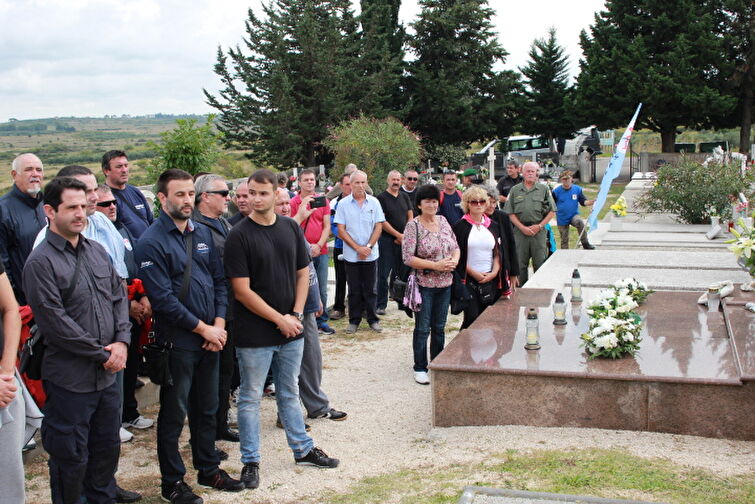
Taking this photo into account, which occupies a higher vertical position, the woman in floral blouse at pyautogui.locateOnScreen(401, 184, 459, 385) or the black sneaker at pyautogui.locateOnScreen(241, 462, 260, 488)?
the woman in floral blouse at pyautogui.locateOnScreen(401, 184, 459, 385)

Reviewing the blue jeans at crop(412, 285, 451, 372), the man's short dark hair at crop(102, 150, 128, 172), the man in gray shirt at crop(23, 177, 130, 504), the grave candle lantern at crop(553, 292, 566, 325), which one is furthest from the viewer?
the grave candle lantern at crop(553, 292, 566, 325)

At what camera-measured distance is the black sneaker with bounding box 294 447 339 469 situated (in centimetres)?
506

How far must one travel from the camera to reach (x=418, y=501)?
4371mm

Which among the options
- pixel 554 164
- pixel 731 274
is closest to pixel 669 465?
pixel 731 274

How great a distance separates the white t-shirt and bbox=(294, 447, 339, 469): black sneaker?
9.37ft

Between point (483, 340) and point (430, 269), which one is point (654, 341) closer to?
point (483, 340)

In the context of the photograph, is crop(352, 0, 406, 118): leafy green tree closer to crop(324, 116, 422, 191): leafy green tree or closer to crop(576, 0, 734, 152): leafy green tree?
crop(576, 0, 734, 152): leafy green tree

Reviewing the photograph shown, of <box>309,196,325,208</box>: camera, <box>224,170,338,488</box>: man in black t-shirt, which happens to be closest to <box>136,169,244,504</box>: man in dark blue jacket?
<box>224,170,338,488</box>: man in black t-shirt

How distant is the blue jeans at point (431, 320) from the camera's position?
6855mm

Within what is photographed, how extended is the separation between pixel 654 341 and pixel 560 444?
1.65m

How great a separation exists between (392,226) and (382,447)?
4.55 meters

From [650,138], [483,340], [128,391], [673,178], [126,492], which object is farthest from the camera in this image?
[650,138]

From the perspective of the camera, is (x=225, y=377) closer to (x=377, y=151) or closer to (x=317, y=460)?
(x=317, y=460)

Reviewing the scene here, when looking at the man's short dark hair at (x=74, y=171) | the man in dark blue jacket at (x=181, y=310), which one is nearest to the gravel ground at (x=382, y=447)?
the man in dark blue jacket at (x=181, y=310)
